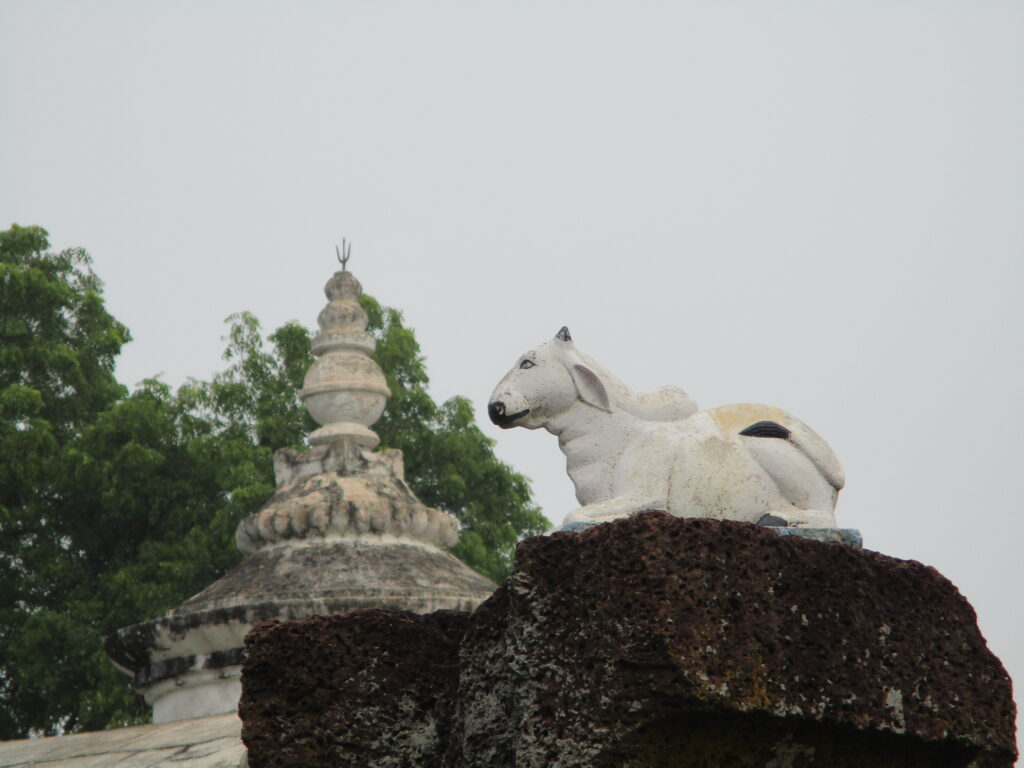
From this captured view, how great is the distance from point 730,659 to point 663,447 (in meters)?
1.26

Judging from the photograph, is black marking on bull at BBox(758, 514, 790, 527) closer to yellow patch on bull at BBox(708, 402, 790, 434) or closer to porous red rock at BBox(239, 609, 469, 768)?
yellow patch on bull at BBox(708, 402, 790, 434)

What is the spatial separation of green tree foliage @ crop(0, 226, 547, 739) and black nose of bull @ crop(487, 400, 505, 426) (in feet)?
36.2

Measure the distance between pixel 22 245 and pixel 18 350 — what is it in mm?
1987

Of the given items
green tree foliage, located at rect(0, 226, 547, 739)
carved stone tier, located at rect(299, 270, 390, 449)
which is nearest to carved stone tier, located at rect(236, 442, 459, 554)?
carved stone tier, located at rect(299, 270, 390, 449)

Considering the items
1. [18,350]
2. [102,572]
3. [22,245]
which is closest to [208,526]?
[102,572]

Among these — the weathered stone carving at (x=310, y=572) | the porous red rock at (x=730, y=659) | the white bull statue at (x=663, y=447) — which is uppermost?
the weathered stone carving at (x=310, y=572)

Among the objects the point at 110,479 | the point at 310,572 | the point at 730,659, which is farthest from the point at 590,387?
the point at 110,479

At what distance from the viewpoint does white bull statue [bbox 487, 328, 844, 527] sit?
471 centimetres

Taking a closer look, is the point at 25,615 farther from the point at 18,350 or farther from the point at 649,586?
Result: the point at 649,586

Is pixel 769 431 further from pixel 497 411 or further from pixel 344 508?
pixel 344 508

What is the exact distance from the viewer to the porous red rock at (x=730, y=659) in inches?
144

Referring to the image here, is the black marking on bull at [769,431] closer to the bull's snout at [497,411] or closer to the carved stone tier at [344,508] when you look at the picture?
the bull's snout at [497,411]

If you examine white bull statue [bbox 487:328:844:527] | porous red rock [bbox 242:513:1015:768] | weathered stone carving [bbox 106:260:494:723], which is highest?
weathered stone carving [bbox 106:260:494:723]

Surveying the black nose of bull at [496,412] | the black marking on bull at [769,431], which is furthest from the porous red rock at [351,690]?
the black marking on bull at [769,431]
